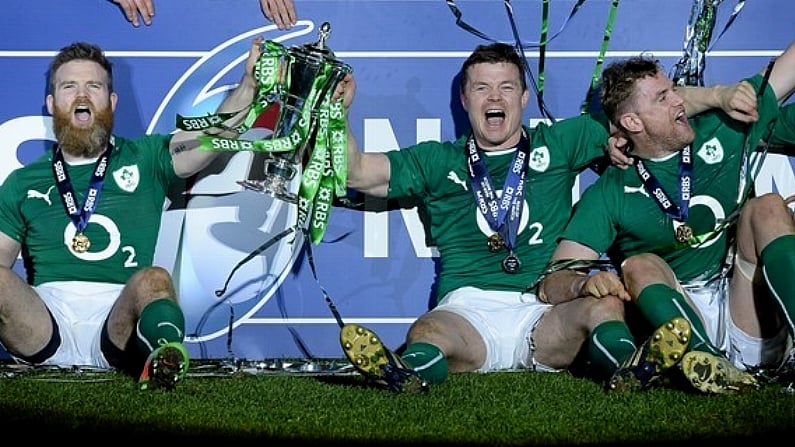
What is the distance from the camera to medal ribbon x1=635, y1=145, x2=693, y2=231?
602 cm

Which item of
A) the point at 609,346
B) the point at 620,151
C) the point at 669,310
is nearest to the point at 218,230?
the point at 620,151

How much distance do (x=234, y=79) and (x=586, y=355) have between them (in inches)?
85.8

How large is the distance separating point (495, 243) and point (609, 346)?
1058 millimetres

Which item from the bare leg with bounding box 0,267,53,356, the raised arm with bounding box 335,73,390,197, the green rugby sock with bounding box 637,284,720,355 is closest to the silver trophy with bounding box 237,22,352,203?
the raised arm with bounding box 335,73,390,197

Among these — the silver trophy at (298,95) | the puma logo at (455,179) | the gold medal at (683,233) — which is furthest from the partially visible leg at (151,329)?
the gold medal at (683,233)

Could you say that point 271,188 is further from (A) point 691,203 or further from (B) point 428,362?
(A) point 691,203

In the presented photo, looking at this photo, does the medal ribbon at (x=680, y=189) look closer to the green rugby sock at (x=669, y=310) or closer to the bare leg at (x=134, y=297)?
the green rugby sock at (x=669, y=310)

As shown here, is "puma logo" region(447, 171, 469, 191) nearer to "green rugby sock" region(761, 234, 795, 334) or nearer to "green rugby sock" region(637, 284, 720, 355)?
"green rugby sock" region(637, 284, 720, 355)

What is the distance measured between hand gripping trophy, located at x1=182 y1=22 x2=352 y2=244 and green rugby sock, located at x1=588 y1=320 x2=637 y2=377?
4.52 ft

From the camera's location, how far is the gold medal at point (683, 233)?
599cm

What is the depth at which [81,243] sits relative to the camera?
624 centimetres

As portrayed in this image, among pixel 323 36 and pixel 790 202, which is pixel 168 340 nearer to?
pixel 323 36

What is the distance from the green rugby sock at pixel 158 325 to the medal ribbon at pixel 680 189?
2164mm

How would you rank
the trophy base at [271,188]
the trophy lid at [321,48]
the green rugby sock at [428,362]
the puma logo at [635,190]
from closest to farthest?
1. the green rugby sock at [428,362]
2. the trophy base at [271,188]
3. the trophy lid at [321,48]
4. the puma logo at [635,190]
